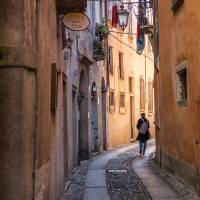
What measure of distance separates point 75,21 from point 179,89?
284cm

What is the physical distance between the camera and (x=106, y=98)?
21922 millimetres

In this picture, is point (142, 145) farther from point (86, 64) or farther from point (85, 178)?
point (85, 178)

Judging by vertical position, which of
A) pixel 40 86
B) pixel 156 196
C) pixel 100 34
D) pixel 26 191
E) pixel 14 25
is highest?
pixel 100 34

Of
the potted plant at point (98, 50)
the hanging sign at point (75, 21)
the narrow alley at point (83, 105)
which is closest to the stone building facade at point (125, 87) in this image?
the narrow alley at point (83, 105)

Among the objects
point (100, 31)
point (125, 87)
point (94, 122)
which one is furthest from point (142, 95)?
point (100, 31)

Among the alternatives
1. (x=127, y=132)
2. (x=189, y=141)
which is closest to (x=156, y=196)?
(x=189, y=141)

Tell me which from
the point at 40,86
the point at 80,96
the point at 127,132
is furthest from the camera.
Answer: the point at 127,132

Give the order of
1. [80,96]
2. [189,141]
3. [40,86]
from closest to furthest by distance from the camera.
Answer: [40,86] < [189,141] < [80,96]

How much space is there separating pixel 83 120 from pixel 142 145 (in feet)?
9.97

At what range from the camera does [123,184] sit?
11062 millimetres

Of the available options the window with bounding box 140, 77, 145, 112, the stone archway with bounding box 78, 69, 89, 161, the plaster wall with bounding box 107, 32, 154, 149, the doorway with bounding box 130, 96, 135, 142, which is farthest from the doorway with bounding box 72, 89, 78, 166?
the window with bounding box 140, 77, 145, 112

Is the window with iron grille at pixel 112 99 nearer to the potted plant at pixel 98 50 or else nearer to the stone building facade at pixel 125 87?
the stone building facade at pixel 125 87

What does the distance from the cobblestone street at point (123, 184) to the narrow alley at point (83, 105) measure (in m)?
0.02

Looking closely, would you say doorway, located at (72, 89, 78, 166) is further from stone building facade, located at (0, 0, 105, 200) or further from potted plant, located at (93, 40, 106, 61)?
stone building facade, located at (0, 0, 105, 200)
